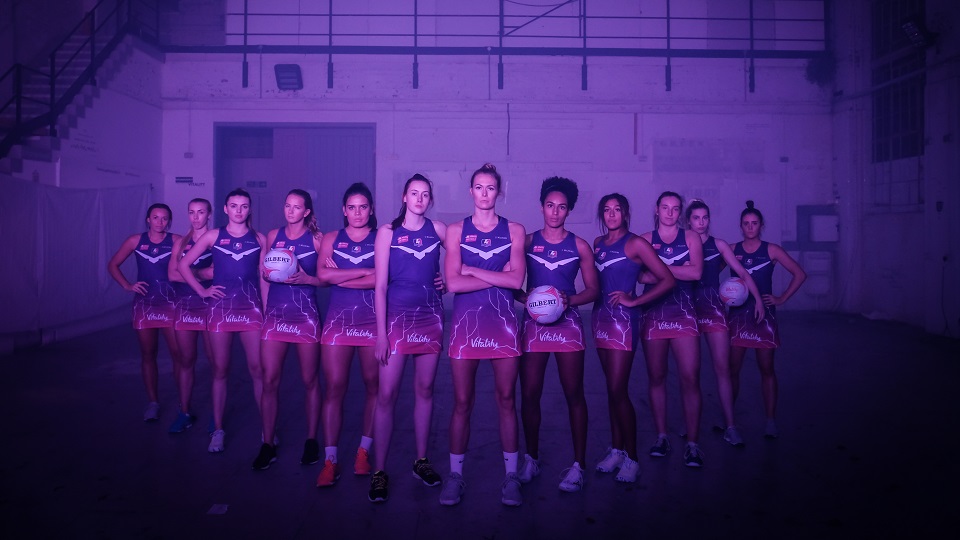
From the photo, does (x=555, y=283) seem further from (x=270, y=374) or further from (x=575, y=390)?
(x=270, y=374)

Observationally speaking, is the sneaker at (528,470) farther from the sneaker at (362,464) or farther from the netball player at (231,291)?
the netball player at (231,291)

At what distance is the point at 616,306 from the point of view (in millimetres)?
3975

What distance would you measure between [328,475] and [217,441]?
48.4 inches

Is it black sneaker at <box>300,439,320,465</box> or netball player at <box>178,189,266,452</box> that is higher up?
netball player at <box>178,189,266,452</box>

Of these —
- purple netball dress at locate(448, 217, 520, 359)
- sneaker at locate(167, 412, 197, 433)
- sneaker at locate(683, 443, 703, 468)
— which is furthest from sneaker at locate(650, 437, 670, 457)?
sneaker at locate(167, 412, 197, 433)

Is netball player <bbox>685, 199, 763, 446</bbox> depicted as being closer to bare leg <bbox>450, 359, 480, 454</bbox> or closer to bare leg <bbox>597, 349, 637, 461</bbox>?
bare leg <bbox>597, 349, 637, 461</bbox>

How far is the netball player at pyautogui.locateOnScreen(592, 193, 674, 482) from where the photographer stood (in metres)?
3.91

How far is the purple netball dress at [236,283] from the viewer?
14.3 feet

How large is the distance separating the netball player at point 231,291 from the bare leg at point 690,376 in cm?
302

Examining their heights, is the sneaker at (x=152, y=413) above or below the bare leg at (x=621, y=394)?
below

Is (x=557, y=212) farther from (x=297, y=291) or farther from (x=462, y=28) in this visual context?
(x=462, y=28)

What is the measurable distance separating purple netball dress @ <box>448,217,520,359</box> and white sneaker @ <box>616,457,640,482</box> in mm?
1119

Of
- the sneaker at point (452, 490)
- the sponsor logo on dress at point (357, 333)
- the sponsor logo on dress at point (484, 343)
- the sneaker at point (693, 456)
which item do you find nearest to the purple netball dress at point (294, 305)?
the sponsor logo on dress at point (357, 333)

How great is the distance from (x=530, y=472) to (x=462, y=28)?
12.3 meters
